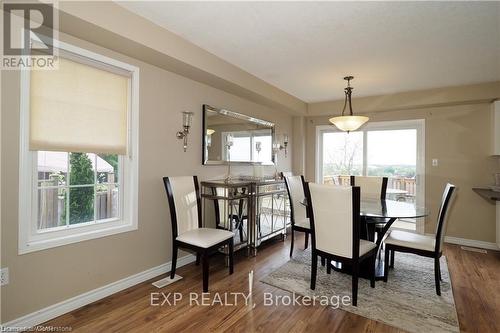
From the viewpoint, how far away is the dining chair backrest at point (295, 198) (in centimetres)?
351

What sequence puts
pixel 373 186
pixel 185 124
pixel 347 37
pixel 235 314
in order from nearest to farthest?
pixel 235 314
pixel 347 37
pixel 185 124
pixel 373 186

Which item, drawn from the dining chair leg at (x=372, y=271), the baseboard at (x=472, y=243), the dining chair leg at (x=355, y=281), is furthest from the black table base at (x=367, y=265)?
the baseboard at (x=472, y=243)

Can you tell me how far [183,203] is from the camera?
279 centimetres

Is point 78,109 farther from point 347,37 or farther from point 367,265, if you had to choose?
point 367,265

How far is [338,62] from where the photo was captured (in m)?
3.08

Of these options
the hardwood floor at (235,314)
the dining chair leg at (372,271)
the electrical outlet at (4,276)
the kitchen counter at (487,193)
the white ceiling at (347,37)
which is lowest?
the hardwood floor at (235,314)

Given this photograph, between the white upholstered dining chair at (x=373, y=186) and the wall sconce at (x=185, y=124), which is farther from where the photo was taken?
the white upholstered dining chair at (x=373, y=186)

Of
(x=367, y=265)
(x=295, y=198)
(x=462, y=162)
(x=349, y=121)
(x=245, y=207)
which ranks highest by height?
(x=349, y=121)

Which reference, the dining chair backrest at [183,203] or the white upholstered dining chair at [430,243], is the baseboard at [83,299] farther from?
the white upholstered dining chair at [430,243]

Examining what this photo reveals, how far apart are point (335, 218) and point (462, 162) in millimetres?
3184

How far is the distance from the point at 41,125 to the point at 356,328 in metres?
2.82

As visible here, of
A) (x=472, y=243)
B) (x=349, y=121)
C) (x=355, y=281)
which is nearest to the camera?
(x=355, y=281)

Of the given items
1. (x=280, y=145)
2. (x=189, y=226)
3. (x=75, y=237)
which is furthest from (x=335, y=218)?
(x=280, y=145)

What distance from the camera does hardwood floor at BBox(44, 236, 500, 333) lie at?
1936mm
